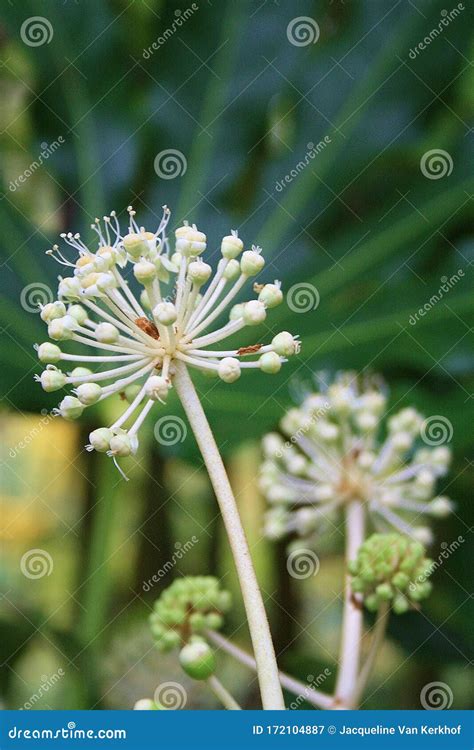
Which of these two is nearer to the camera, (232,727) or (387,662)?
(232,727)

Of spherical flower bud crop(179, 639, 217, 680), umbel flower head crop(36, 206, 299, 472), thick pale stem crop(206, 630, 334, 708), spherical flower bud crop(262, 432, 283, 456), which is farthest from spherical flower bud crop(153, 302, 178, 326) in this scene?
spherical flower bud crop(262, 432, 283, 456)

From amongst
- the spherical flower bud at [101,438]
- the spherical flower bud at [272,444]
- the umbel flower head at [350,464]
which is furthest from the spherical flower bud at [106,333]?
the spherical flower bud at [272,444]

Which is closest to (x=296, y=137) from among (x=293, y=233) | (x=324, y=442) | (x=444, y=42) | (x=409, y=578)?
(x=293, y=233)

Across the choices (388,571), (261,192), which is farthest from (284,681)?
(261,192)

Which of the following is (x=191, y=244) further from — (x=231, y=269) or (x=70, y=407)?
(x=70, y=407)

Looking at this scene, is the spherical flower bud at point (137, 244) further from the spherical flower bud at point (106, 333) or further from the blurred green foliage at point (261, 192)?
the blurred green foliage at point (261, 192)

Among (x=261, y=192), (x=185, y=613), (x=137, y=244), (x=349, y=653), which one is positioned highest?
(x=261, y=192)

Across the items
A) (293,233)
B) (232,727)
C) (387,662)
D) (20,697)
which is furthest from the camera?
(387,662)

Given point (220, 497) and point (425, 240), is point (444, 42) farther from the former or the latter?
point (220, 497)

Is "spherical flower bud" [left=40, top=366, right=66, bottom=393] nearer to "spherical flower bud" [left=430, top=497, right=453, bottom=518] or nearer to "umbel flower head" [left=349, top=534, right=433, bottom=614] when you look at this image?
"umbel flower head" [left=349, top=534, right=433, bottom=614]
